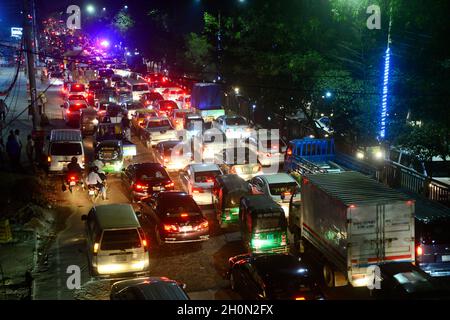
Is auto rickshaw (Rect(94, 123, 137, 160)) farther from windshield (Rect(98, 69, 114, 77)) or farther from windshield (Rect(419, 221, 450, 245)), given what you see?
windshield (Rect(98, 69, 114, 77))

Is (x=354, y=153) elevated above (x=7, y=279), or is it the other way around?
(x=354, y=153)

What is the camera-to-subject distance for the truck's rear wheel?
1416 centimetres

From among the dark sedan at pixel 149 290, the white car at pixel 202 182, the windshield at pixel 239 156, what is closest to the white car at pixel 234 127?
the windshield at pixel 239 156

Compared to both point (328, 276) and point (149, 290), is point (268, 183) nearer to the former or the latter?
point (328, 276)

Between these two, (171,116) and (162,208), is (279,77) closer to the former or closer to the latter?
(171,116)

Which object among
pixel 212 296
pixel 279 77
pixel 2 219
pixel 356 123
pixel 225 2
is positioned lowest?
pixel 212 296

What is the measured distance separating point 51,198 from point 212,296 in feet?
34.5

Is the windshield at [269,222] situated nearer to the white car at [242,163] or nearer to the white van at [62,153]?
the white car at [242,163]

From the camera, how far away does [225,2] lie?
43781mm

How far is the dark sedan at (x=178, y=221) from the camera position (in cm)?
1716

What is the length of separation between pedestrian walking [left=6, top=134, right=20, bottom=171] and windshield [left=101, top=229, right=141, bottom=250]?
1195cm

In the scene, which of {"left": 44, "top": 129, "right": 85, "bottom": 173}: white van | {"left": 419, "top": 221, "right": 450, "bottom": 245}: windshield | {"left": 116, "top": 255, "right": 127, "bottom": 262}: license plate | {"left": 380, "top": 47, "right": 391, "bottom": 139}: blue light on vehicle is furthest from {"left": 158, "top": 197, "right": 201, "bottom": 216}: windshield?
{"left": 380, "top": 47, "right": 391, "bottom": 139}: blue light on vehicle


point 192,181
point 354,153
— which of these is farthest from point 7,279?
point 354,153

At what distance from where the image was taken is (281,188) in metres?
19.8
